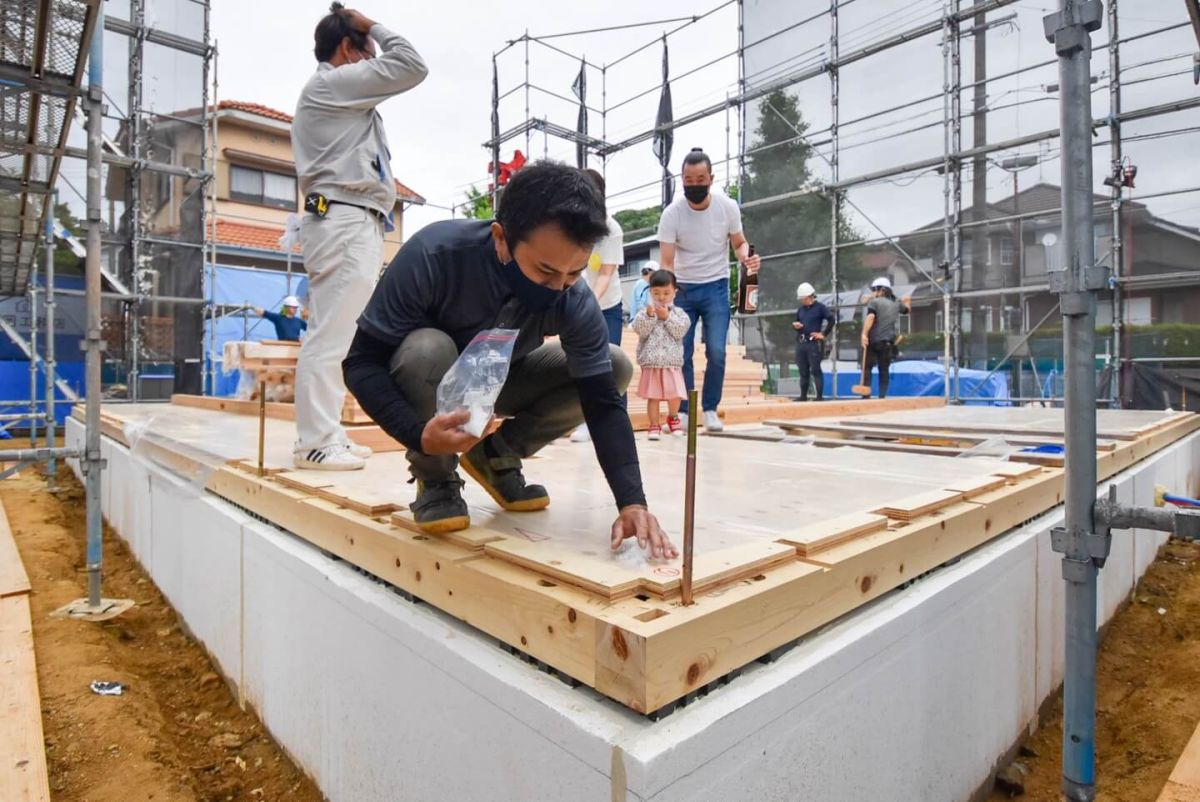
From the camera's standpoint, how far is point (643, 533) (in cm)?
129

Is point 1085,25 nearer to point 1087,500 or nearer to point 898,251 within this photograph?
point 1087,500

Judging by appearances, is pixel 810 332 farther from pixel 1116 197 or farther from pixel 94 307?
pixel 94 307

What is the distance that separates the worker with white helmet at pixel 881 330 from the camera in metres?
7.31

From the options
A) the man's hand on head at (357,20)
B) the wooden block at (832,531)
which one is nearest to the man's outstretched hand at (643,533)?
the wooden block at (832,531)

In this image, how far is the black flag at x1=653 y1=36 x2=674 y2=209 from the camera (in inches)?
537

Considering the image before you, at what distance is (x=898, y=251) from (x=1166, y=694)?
8364 mm

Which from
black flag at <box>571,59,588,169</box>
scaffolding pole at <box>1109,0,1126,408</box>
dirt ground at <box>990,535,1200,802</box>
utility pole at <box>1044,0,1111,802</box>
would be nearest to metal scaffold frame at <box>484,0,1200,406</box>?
scaffolding pole at <box>1109,0,1126,408</box>

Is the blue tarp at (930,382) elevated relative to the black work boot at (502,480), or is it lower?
elevated

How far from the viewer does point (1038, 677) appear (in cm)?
205

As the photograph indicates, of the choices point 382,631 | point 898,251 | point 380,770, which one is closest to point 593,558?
point 382,631

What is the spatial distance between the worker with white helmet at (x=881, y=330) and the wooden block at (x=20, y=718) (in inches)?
281

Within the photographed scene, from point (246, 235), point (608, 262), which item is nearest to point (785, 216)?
point (608, 262)

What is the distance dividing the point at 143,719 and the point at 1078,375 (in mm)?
2761

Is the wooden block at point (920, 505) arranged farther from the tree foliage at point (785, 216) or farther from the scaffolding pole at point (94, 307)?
the tree foliage at point (785, 216)
